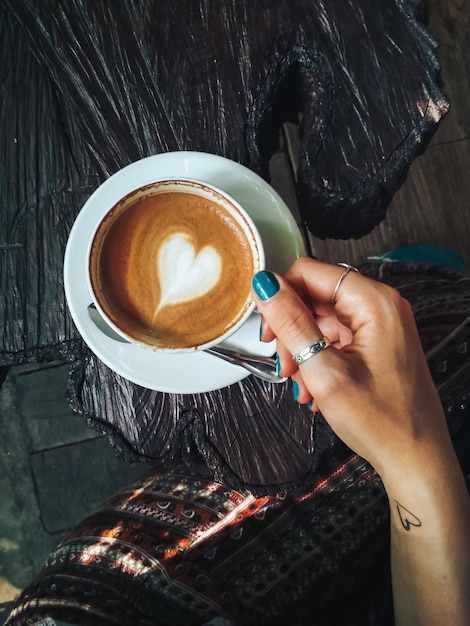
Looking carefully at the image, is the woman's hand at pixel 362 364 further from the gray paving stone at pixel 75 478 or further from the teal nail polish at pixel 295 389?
the gray paving stone at pixel 75 478

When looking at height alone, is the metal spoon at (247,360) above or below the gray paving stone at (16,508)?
above

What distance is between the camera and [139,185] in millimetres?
861

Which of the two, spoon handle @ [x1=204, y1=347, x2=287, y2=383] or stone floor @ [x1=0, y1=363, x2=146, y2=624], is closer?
spoon handle @ [x1=204, y1=347, x2=287, y2=383]

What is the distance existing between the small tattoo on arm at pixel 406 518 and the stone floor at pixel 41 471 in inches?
35.1

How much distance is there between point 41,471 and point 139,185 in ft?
3.48

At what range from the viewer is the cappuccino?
34.3 inches

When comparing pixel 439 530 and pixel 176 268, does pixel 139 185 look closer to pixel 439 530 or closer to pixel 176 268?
pixel 176 268

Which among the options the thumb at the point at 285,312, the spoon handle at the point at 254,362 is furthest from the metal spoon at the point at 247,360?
the thumb at the point at 285,312

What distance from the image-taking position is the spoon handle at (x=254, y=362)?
0.89 m

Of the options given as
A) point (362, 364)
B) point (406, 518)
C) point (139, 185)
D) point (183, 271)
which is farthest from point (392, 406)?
point (139, 185)

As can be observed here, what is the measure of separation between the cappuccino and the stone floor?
30.8 inches

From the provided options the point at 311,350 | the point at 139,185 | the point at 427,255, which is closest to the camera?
the point at 311,350

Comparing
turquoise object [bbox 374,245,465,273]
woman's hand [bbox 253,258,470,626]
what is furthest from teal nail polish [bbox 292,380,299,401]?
turquoise object [bbox 374,245,465,273]

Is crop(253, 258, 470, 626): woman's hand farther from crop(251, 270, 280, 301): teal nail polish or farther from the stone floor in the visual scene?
the stone floor
